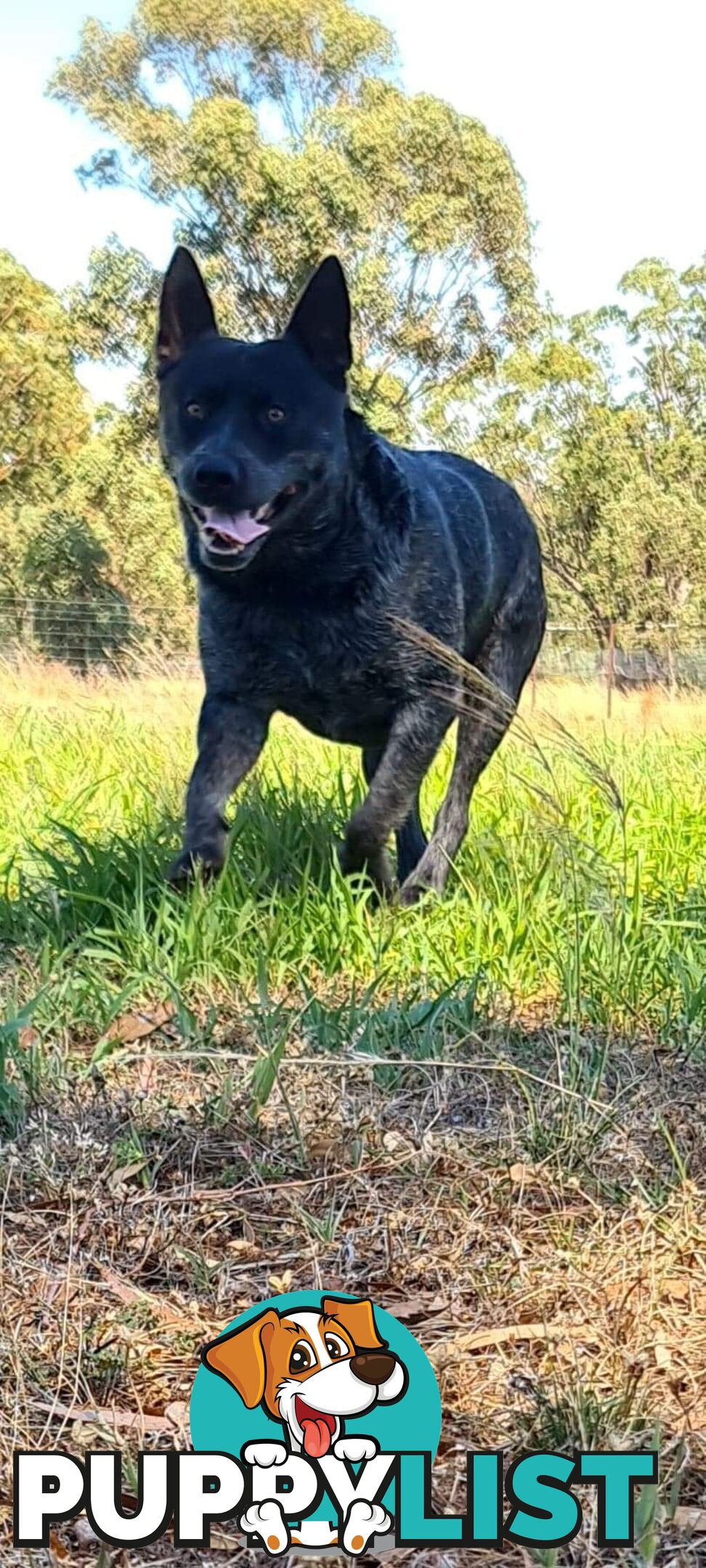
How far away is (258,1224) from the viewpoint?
1.95m

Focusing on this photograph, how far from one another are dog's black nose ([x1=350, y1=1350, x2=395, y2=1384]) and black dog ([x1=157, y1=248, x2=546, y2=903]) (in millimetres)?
1702

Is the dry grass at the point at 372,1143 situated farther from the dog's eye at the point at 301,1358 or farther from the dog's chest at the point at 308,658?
the dog's chest at the point at 308,658

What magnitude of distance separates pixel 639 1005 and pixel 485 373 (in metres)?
24.8

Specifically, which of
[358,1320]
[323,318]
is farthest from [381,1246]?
[323,318]

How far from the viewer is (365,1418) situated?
1413 millimetres

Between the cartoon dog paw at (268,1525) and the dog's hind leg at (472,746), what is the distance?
2.09 metres

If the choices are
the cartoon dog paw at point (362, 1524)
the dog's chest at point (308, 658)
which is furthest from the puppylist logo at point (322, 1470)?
the dog's chest at point (308, 658)

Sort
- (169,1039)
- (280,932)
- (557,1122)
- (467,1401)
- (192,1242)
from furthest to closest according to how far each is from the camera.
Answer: (280,932), (169,1039), (557,1122), (192,1242), (467,1401)

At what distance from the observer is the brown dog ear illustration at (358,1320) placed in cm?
146

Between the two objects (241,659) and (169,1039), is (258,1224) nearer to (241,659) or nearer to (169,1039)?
(169,1039)

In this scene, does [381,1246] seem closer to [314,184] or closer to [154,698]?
[154,698]

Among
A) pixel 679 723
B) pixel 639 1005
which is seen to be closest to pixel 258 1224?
pixel 639 1005

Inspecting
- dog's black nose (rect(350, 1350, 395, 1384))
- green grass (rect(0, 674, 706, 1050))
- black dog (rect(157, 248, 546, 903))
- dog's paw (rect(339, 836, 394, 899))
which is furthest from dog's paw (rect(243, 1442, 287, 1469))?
dog's paw (rect(339, 836, 394, 899))

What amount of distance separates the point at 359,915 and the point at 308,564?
92 cm
